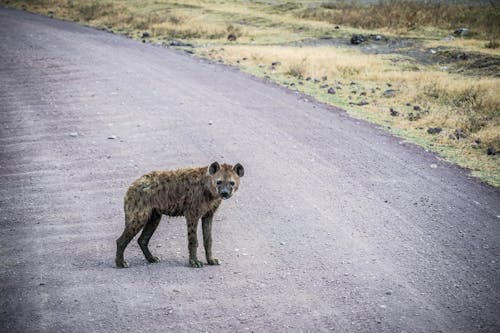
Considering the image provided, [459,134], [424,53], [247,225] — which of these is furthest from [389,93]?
[247,225]

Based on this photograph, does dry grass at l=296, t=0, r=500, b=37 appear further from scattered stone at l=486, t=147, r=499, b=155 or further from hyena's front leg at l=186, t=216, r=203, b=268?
hyena's front leg at l=186, t=216, r=203, b=268

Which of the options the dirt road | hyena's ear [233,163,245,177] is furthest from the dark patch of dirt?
hyena's ear [233,163,245,177]

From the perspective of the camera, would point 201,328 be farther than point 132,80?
No

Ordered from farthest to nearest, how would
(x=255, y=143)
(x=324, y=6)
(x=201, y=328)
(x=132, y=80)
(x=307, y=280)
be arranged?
(x=324, y=6), (x=132, y=80), (x=255, y=143), (x=307, y=280), (x=201, y=328)

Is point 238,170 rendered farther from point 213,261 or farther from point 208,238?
point 213,261

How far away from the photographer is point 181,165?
946cm

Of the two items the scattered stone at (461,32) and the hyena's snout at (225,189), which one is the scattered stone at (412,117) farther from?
the scattered stone at (461,32)

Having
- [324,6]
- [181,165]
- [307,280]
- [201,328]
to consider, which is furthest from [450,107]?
[324,6]

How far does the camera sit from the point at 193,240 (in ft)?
19.6

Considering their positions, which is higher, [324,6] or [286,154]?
[324,6]

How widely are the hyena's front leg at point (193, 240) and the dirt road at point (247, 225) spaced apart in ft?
0.44

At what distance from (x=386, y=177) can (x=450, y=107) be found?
6.34 metres

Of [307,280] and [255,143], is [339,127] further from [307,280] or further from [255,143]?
[307,280]

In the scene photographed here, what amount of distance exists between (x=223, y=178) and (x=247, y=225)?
1.74 metres
